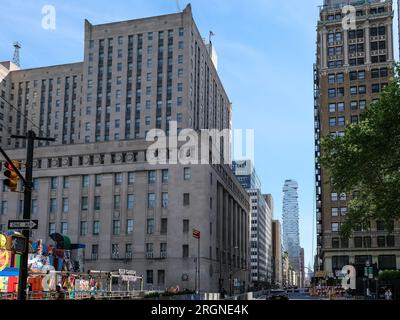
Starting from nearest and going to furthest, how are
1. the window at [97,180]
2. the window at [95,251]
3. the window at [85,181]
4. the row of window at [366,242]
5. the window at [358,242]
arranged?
the window at [95,251]
the window at [97,180]
the window at [85,181]
the row of window at [366,242]
the window at [358,242]

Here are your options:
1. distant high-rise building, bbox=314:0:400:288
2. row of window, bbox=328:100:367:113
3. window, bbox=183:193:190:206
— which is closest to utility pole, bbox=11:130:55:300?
window, bbox=183:193:190:206

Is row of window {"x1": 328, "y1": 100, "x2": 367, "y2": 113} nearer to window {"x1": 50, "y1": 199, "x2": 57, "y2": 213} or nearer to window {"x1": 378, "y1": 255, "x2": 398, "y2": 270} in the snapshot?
window {"x1": 378, "y1": 255, "x2": 398, "y2": 270}

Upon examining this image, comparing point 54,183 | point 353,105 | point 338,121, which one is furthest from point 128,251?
point 353,105

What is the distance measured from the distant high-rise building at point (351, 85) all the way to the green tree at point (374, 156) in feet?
234

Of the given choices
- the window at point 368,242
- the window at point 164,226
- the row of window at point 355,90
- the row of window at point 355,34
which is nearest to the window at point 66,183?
the window at point 164,226

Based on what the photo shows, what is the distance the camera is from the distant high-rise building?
110m

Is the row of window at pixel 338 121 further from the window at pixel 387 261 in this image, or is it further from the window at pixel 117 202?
the window at pixel 117 202

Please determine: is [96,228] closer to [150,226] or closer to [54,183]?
[150,226]

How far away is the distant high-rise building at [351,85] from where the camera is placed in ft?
361

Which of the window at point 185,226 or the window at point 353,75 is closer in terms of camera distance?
the window at point 185,226

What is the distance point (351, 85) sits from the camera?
119312 mm

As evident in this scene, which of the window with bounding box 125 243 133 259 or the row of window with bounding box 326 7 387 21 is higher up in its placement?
the row of window with bounding box 326 7 387 21

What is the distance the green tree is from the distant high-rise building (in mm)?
71442
